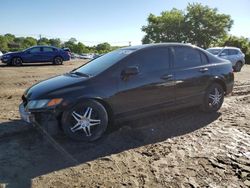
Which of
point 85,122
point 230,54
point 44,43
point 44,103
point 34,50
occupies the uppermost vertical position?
point 44,43

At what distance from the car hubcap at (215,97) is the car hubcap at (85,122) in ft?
9.37

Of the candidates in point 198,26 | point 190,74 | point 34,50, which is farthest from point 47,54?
point 198,26

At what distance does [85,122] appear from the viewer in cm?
501

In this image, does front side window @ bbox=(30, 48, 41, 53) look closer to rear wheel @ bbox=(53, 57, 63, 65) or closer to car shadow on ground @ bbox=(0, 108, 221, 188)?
rear wheel @ bbox=(53, 57, 63, 65)

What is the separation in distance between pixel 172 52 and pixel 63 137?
266 centimetres

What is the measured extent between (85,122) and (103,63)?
1297 mm

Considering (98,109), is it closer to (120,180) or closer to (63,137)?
(63,137)

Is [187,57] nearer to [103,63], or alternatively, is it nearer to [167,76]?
[167,76]

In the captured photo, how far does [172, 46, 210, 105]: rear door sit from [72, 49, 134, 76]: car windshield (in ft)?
3.49

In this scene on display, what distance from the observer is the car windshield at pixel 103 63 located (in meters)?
5.51

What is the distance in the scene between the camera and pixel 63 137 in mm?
5184

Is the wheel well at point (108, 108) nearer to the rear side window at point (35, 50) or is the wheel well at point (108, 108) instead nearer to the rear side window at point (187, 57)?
the rear side window at point (187, 57)

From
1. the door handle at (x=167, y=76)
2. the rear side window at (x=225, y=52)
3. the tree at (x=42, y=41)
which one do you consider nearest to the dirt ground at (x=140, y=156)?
the door handle at (x=167, y=76)

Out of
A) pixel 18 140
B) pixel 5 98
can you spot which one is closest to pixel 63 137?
pixel 18 140
